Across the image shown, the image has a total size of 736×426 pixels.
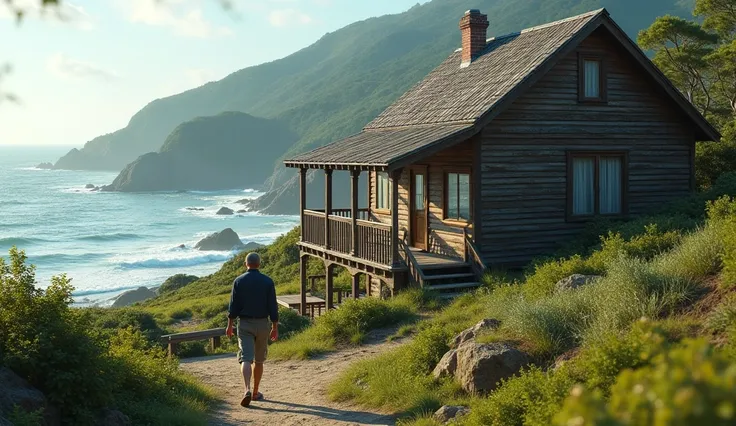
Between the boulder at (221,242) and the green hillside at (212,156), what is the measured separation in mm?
75100

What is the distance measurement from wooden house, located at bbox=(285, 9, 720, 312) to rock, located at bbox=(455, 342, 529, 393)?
8.14 meters

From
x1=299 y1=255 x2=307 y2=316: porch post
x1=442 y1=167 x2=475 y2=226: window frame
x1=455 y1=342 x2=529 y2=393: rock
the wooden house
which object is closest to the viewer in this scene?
x1=455 y1=342 x2=529 y2=393: rock

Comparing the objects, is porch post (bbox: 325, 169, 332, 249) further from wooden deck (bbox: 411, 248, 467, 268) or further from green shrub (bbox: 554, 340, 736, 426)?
green shrub (bbox: 554, 340, 736, 426)

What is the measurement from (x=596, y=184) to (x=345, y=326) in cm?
880

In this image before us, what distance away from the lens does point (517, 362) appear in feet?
30.1

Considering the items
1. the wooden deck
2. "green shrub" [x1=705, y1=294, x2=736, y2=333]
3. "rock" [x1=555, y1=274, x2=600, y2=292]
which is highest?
"green shrub" [x1=705, y1=294, x2=736, y2=333]

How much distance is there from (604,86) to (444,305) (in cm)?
771

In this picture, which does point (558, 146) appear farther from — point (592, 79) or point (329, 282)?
point (329, 282)

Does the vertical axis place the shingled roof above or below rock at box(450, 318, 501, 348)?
above

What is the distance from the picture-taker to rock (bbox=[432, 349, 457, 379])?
10023 millimetres

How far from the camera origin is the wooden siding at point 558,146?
1908cm

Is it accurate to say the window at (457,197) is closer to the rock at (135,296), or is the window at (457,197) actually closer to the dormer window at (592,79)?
the dormer window at (592,79)

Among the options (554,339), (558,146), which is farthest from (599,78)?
(554,339)

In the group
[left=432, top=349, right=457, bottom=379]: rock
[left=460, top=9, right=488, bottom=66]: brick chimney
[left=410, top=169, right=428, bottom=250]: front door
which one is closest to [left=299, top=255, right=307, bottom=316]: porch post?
[left=410, top=169, right=428, bottom=250]: front door
